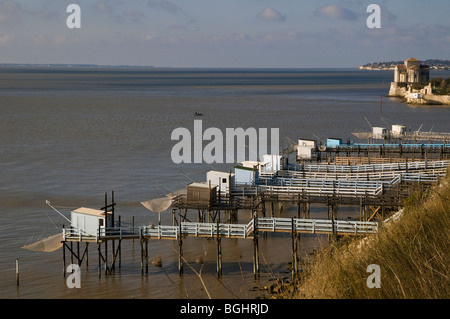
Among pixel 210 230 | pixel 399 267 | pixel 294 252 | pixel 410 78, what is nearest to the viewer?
pixel 399 267

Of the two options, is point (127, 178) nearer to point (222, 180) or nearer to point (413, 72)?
point (222, 180)

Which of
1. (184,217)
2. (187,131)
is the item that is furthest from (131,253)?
(187,131)

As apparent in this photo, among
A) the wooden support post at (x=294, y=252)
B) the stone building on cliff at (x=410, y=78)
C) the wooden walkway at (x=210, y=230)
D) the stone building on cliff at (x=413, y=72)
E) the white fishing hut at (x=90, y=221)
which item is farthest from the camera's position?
the stone building on cliff at (x=413, y=72)

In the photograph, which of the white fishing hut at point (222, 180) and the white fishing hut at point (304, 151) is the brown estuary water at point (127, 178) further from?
the white fishing hut at point (304, 151)

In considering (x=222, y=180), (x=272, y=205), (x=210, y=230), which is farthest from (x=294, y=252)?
(x=222, y=180)

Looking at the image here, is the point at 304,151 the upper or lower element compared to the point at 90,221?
upper

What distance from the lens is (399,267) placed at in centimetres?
1318

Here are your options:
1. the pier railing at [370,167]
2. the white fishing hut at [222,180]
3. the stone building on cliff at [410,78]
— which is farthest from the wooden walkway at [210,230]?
the stone building on cliff at [410,78]

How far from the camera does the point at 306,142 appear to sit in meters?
50.0

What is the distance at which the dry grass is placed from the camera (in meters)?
12.3

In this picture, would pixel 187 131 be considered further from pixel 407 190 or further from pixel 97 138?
pixel 407 190

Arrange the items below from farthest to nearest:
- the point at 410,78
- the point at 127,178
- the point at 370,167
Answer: the point at 410,78 < the point at 127,178 < the point at 370,167

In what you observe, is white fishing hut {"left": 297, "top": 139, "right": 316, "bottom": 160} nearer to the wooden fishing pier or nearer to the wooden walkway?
the wooden fishing pier

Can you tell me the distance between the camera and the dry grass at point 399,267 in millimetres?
12320
